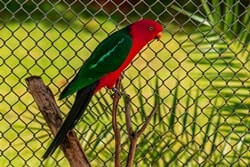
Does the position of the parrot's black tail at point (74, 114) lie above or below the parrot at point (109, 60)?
below

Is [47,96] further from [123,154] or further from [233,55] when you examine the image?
[233,55]

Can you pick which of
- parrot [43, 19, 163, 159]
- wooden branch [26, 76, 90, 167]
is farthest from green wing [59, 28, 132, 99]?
wooden branch [26, 76, 90, 167]

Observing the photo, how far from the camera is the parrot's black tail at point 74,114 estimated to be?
10.8 ft

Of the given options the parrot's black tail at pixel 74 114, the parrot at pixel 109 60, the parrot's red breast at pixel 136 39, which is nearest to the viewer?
the parrot's black tail at pixel 74 114

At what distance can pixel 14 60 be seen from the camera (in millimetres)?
7094

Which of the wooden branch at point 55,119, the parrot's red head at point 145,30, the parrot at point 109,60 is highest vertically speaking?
the parrot's red head at point 145,30

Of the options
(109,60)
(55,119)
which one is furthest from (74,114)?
(109,60)

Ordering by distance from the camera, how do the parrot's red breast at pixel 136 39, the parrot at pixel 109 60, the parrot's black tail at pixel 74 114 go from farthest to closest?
1. the parrot's red breast at pixel 136 39
2. the parrot at pixel 109 60
3. the parrot's black tail at pixel 74 114

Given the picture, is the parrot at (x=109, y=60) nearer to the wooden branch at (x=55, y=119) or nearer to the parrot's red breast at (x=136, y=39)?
the parrot's red breast at (x=136, y=39)

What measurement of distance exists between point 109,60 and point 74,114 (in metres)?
0.38

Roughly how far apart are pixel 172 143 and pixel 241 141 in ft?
1.22

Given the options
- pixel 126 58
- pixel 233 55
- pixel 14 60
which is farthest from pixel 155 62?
pixel 126 58

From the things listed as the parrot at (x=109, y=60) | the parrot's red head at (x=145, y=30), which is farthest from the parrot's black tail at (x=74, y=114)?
the parrot's red head at (x=145, y=30)

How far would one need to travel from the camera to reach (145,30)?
3.79m
